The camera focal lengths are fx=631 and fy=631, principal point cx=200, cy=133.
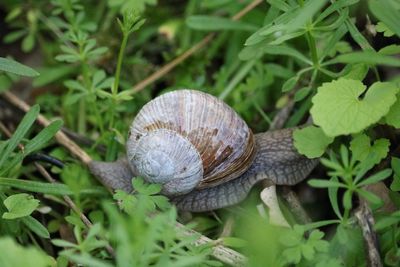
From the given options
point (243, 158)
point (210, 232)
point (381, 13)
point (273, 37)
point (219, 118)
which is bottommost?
point (210, 232)

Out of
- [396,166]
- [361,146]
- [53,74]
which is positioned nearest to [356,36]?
[361,146]

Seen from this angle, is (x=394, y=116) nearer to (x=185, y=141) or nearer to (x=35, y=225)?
(x=185, y=141)

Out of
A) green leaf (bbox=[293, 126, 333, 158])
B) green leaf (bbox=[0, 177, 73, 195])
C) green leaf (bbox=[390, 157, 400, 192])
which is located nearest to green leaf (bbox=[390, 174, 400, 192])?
green leaf (bbox=[390, 157, 400, 192])

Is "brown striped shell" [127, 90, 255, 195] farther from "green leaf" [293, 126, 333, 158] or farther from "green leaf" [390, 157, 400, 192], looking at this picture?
"green leaf" [390, 157, 400, 192]

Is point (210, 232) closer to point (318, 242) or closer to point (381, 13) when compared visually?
point (318, 242)

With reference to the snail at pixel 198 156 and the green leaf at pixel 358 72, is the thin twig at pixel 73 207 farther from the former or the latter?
the green leaf at pixel 358 72

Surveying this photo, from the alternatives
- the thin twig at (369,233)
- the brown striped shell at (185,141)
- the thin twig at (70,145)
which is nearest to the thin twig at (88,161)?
the thin twig at (70,145)

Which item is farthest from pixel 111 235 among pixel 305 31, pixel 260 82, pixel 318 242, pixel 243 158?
pixel 260 82
